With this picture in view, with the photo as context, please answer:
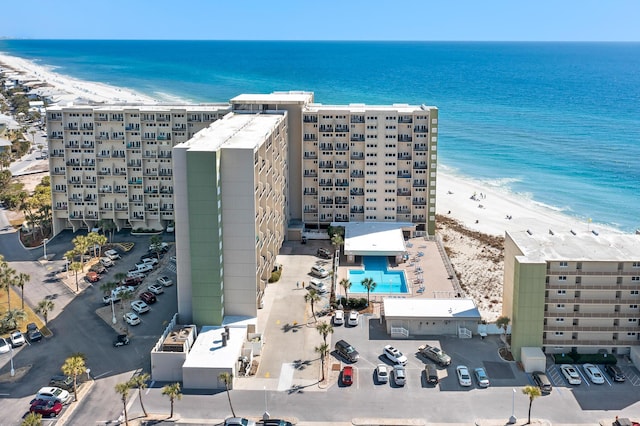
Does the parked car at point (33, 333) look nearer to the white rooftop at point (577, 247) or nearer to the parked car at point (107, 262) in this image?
the parked car at point (107, 262)

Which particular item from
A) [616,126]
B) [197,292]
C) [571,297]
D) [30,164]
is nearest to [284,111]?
[197,292]

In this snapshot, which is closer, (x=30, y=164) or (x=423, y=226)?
(x=423, y=226)

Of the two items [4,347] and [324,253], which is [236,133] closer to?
[324,253]

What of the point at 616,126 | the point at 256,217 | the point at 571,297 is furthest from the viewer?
the point at 616,126

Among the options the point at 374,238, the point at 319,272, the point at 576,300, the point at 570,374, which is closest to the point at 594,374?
the point at 570,374

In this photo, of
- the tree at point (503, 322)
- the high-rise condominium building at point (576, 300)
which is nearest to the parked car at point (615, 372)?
the high-rise condominium building at point (576, 300)

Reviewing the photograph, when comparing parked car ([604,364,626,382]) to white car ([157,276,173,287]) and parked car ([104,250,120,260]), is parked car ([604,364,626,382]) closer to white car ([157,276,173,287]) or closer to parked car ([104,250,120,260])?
white car ([157,276,173,287])

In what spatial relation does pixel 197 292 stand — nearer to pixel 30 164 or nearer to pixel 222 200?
pixel 222 200
